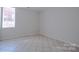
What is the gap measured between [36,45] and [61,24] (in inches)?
21.8

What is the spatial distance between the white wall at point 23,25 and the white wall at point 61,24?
14cm

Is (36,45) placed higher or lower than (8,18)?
lower

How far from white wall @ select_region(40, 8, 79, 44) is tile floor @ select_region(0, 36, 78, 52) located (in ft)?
0.33

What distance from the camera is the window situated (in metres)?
1.71

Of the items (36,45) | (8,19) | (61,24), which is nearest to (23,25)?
(8,19)

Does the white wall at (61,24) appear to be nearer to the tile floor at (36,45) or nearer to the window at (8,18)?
the tile floor at (36,45)

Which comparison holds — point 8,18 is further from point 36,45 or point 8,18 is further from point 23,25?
point 36,45

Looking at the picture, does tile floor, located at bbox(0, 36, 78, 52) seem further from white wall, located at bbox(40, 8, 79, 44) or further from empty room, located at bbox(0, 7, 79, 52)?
white wall, located at bbox(40, 8, 79, 44)

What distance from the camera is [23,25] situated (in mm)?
1752

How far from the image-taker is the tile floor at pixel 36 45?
170 cm

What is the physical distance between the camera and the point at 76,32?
173 centimetres
